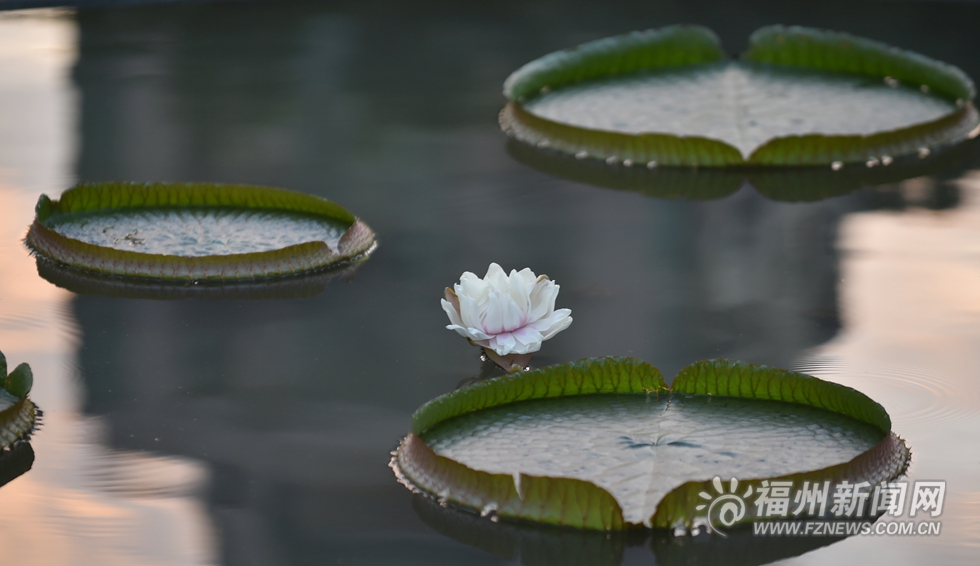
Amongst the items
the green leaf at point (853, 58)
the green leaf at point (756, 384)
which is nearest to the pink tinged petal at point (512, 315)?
the green leaf at point (756, 384)

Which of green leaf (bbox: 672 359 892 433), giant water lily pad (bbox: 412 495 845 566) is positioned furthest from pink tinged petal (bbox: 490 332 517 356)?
giant water lily pad (bbox: 412 495 845 566)

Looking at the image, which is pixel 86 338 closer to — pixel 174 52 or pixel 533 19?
pixel 174 52

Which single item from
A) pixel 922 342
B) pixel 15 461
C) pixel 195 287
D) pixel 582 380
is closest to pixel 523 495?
pixel 582 380

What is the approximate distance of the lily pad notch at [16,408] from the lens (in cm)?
174

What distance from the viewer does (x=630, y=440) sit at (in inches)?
63.2

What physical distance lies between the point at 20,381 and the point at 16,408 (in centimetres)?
4

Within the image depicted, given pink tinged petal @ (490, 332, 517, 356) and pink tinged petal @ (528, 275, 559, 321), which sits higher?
pink tinged petal @ (528, 275, 559, 321)

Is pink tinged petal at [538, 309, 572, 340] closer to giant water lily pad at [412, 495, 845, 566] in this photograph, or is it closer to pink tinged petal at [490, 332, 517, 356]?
pink tinged petal at [490, 332, 517, 356]

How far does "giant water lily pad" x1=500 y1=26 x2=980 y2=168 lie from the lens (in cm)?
327

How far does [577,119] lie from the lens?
3561 millimetres

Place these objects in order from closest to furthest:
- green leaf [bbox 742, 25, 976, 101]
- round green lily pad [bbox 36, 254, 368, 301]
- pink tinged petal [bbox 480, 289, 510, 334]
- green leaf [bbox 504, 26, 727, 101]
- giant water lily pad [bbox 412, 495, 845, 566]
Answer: giant water lily pad [bbox 412, 495, 845, 566], pink tinged petal [bbox 480, 289, 510, 334], round green lily pad [bbox 36, 254, 368, 301], green leaf [bbox 742, 25, 976, 101], green leaf [bbox 504, 26, 727, 101]

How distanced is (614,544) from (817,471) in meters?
0.27

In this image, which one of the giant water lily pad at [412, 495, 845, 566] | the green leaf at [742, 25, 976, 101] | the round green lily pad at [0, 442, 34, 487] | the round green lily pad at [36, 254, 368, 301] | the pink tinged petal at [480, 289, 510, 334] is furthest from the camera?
the green leaf at [742, 25, 976, 101]

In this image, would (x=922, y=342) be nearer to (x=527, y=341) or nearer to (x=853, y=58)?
(x=527, y=341)
